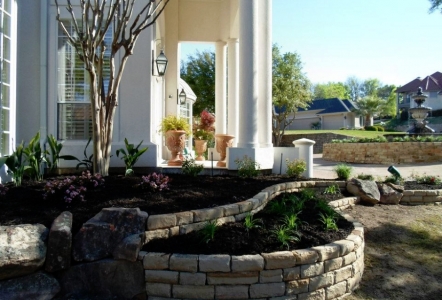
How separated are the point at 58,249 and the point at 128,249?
58 centimetres

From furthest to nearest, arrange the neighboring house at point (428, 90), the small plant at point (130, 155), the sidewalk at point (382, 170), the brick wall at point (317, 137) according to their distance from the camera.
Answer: the neighboring house at point (428, 90), the brick wall at point (317, 137), the sidewalk at point (382, 170), the small plant at point (130, 155)

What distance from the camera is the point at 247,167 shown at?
22.7ft

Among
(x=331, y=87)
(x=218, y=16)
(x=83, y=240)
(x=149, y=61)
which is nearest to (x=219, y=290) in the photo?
(x=83, y=240)

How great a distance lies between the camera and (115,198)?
4.54 meters

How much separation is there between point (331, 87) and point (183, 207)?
76.1 m

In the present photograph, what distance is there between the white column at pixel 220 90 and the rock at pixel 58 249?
27.8 feet

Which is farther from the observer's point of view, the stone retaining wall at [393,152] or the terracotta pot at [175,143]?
the stone retaining wall at [393,152]

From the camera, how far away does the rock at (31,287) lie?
9.98 ft

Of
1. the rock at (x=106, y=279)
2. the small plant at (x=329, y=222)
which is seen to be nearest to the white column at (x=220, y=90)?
the small plant at (x=329, y=222)

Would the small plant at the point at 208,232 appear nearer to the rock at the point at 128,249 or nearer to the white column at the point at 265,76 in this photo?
the rock at the point at 128,249

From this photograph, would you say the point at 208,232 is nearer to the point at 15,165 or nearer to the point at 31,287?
the point at 31,287

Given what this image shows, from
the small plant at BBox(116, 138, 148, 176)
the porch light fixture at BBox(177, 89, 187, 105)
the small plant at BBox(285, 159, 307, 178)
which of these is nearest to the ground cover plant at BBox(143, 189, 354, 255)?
the small plant at BBox(116, 138, 148, 176)

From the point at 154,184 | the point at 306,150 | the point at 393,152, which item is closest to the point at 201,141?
the point at 306,150

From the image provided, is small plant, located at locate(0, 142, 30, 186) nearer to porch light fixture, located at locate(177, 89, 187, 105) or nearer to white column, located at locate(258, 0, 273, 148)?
white column, located at locate(258, 0, 273, 148)
